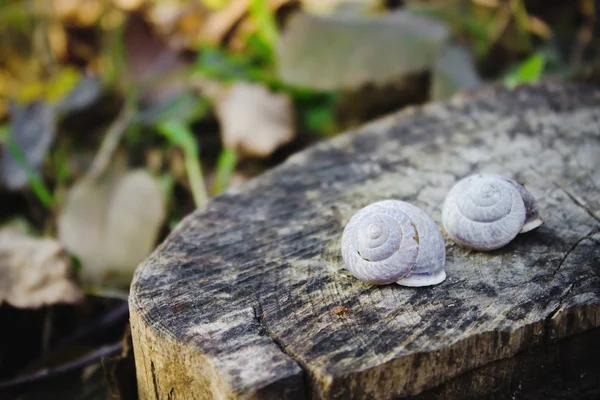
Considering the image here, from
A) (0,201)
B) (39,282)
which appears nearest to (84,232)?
(39,282)

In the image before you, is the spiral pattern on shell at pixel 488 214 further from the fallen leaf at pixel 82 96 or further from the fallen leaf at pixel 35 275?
the fallen leaf at pixel 82 96

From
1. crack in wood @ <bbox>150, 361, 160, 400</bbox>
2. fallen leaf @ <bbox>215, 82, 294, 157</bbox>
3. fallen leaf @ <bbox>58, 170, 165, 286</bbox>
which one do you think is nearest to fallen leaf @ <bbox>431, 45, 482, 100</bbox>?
fallen leaf @ <bbox>215, 82, 294, 157</bbox>

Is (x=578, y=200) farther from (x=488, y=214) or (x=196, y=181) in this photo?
(x=196, y=181)

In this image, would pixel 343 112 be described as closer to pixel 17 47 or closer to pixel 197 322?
pixel 197 322

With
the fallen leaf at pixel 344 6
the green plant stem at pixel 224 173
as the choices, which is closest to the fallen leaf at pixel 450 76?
the fallen leaf at pixel 344 6

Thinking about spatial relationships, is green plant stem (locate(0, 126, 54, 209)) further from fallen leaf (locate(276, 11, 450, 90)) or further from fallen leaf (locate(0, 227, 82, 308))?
fallen leaf (locate(276, 11, 450, 90))

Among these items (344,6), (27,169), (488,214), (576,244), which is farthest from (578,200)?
(27,169)
